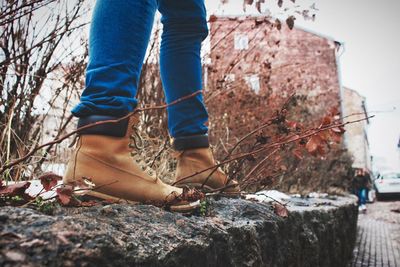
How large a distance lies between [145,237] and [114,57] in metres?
0.52

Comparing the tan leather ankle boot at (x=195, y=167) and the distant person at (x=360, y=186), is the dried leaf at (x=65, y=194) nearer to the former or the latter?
the tan leather ankle boot at (x=195, y=167)

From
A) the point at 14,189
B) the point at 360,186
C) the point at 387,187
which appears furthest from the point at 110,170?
the point at 387,187

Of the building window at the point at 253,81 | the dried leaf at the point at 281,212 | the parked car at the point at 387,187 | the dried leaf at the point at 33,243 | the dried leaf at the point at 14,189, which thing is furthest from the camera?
the parked car at the point at 387,187

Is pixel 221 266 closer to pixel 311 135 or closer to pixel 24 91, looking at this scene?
pixel 311 135

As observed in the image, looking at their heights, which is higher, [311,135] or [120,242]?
[311,135]

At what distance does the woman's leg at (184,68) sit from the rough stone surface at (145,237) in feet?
1.02

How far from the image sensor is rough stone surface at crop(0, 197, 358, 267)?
1.55 feet

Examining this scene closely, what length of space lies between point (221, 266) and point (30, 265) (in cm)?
50

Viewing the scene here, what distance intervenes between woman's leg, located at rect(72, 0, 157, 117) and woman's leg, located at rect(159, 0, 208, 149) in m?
0.33

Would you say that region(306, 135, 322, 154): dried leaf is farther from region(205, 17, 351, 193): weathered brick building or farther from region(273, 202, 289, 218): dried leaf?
region(273, 202, 289, 218): dried leaf

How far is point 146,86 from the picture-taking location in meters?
3.04

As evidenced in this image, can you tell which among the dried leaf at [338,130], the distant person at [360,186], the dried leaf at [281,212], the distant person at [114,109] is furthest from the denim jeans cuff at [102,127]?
the distant person at [360,186]

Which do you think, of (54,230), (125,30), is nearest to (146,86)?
(125,30)

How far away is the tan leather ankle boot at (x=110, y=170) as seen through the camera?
0.87 m
